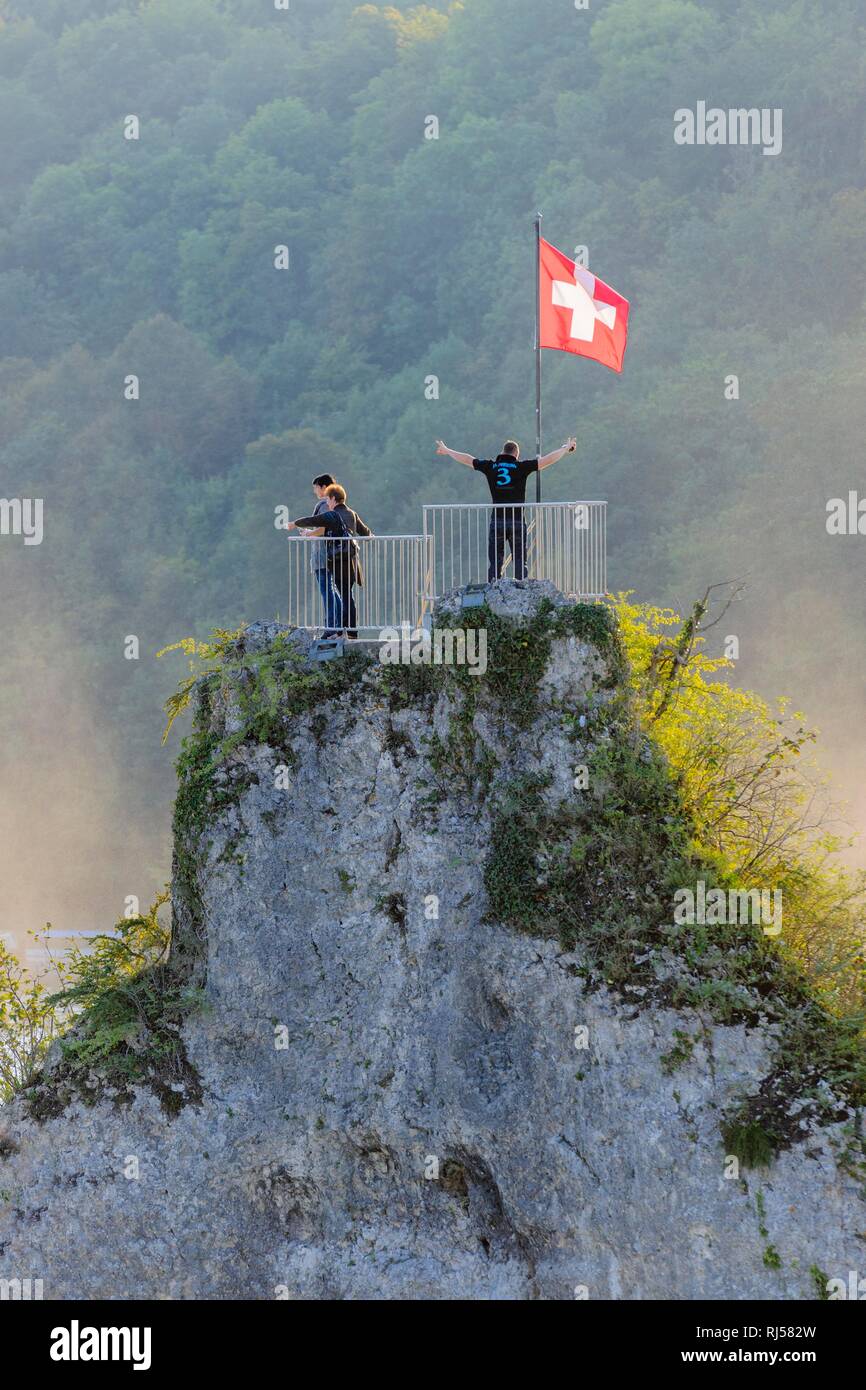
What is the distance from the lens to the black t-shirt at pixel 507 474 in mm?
17734

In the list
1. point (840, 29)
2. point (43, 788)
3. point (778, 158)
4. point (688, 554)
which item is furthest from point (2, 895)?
point (840, 29)

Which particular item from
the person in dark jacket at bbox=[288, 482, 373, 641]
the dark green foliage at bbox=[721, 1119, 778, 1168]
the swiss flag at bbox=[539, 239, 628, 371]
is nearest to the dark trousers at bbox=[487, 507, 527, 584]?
Result: the person in dark jacket at bbox=[288, 482, 373, 641]

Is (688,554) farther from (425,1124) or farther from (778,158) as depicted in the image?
(425,1124)

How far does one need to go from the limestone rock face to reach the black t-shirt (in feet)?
4.92

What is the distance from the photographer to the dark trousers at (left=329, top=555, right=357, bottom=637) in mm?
17844

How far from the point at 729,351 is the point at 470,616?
62.2m

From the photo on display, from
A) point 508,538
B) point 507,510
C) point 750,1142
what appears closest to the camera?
point 750,1142

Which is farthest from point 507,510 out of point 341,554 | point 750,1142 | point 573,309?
point 750,1142

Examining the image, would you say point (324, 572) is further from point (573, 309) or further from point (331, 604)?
point (573, 309)

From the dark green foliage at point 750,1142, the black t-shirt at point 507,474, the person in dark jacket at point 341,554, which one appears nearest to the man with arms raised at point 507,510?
the black t-shirt at point 507,474

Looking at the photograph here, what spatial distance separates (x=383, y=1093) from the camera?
1628 centimetres

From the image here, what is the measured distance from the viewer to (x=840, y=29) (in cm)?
8331

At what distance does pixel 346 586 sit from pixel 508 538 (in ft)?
6.47

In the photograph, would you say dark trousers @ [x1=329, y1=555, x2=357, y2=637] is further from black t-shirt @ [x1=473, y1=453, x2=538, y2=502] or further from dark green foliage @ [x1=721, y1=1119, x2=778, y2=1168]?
dark green foliage @ [x1=721, y1=1119, x2=778, y2=1168]
